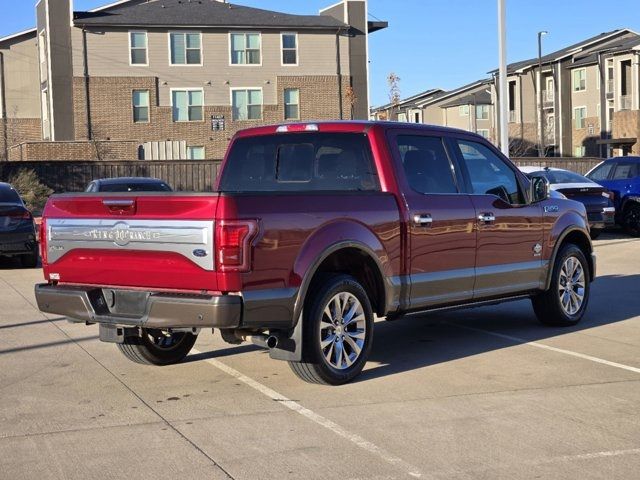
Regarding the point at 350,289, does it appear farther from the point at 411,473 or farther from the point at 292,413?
the point at 411,473

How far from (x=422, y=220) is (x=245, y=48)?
4284 centimetres

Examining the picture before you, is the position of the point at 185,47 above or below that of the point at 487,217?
above

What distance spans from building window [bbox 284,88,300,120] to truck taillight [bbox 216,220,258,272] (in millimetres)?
44368

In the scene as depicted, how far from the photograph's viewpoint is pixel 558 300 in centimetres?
996

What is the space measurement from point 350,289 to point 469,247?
5.41ft

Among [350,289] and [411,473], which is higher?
[350,289]

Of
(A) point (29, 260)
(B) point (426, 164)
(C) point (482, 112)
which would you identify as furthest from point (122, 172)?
(C) point (482, 112)

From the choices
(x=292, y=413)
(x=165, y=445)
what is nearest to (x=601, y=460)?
(x=292, y=413)

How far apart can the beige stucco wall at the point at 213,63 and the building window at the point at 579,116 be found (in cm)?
2033

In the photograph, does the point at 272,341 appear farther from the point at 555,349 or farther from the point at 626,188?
the point at 626,188

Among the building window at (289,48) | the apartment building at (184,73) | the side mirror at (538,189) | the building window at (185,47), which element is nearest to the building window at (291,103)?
the apartment building at (184,73)

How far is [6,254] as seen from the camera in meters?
17.0

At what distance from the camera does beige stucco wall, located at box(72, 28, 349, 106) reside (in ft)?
156

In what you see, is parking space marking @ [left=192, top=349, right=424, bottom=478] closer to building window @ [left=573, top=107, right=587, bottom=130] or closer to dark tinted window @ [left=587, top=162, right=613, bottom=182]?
dark tinted window @ [left=587, top=162, right=613, bottom=182]
